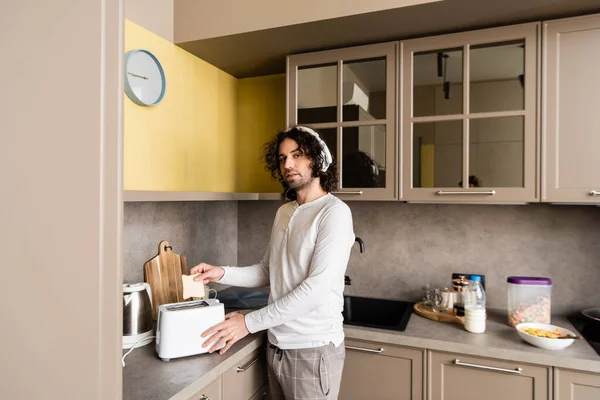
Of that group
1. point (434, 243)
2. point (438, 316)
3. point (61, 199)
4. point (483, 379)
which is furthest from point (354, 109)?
point (61, 199)

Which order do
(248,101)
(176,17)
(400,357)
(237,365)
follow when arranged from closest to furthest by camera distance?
1. (237,365)
2. (400,357)
3. (176,17)
4. (248,101)

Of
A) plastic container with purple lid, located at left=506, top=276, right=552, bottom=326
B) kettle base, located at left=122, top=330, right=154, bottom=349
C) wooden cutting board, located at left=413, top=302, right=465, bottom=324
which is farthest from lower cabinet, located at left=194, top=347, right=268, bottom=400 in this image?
plastic container with purple lid, located at left=506, top=276, right=552, bottom=326

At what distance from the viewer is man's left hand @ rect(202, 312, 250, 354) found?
1.50 meters

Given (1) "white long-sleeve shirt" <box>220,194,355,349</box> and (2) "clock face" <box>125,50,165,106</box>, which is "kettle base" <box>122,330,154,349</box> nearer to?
(1) "white long-sleeve shirt" <box>220,194,355,349</box>

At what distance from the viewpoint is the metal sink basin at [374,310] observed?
7.32ft

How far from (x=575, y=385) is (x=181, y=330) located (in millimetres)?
1520

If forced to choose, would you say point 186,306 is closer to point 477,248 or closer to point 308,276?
point 308,276

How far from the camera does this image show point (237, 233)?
2723 millimetres

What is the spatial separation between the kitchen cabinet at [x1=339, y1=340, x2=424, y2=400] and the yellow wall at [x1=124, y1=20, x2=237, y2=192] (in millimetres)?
1210

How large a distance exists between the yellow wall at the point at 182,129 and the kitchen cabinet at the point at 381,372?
47.6 inches

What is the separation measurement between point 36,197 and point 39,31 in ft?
0.76

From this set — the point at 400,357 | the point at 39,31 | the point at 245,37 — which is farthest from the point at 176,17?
the point at 400,357

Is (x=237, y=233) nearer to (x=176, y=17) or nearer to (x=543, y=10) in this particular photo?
(x=176, y=17)

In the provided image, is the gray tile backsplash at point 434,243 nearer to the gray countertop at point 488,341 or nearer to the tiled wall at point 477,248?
the tiled wall at point 477,248
